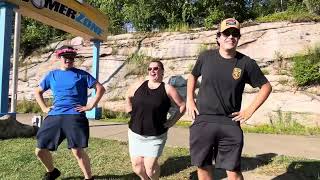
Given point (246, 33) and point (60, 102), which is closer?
point (60, 102)

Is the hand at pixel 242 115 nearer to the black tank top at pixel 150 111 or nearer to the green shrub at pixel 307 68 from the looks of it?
the black tank top at pixel 150 111

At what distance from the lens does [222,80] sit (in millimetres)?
4289

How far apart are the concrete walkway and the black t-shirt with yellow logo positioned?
342 cm

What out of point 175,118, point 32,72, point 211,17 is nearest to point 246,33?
point 211,17

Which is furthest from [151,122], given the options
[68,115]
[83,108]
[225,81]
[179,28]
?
[179,28]

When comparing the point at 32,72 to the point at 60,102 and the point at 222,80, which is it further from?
the point at 222,80

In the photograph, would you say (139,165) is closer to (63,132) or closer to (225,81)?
(63,132)

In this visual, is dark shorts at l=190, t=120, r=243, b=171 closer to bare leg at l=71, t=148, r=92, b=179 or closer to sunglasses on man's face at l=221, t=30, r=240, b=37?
sunglasses on man's face at l=221, t=30, r=240, b=37

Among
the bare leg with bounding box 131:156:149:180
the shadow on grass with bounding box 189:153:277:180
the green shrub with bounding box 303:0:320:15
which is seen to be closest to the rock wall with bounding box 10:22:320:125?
the green shrub with bounding box 303:0:320:15

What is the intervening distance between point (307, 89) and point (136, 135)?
8125 mm

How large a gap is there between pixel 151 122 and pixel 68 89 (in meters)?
1.12

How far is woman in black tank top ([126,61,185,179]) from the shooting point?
5.11 meters

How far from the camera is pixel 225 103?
430cm

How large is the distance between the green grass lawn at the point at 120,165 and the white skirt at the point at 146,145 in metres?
1.13
